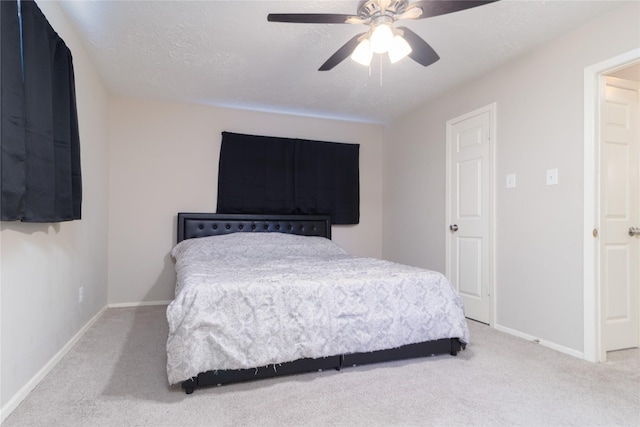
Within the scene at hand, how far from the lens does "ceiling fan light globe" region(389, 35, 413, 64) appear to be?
6.68ft

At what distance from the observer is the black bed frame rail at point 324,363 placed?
72.6 inches

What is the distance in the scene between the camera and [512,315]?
2859 mm

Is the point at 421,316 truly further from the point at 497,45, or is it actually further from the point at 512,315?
the point at 497,45

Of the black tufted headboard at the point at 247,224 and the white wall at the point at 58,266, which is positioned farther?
the black tufted headboard at the point at 247,224

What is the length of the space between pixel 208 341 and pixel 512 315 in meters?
2.43

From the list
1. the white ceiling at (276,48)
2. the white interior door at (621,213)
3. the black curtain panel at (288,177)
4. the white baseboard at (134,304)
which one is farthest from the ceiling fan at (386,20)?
the white baseboard at (134,304)

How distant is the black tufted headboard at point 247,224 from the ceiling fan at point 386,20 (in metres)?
2.34

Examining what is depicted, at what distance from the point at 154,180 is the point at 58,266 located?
5.92 feet

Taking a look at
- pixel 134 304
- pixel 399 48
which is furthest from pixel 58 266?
pixel 399 48

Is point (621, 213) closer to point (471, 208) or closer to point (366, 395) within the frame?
point (471, 208)

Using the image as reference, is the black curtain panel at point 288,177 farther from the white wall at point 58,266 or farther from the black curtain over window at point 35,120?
the black curtain over window at point 35,120

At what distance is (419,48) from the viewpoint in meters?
2.11

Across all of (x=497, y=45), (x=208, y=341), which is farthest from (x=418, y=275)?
(x=497, y=45)

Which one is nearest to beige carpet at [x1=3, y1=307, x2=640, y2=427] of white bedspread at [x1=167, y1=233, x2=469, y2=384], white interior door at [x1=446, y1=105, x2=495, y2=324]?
white bedspread at [x1=167, y1=233, x2=469, y2=384]
